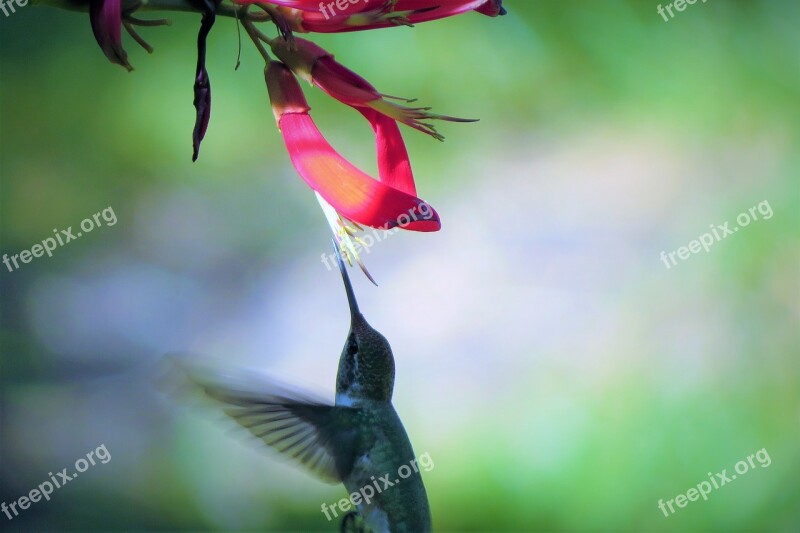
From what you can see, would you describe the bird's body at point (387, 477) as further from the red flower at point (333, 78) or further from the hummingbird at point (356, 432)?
the red flower at point (333, 78)

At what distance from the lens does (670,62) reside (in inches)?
71.0

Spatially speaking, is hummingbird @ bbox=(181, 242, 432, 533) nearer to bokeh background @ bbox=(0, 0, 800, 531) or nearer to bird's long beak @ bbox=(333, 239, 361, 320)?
bird's long beak @ bbox=(333, 239, 361, 320)

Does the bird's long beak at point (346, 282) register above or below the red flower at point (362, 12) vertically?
below

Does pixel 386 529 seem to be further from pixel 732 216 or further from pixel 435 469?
pixel 732 216

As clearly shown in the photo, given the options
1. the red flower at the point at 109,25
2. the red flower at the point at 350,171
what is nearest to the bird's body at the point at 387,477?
the red flower at the point at 350,171

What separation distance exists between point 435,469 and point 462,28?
35.0 inches

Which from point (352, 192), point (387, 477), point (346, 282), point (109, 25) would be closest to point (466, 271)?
point (387, 477)

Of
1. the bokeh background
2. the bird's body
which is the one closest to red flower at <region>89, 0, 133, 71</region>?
the bird's body

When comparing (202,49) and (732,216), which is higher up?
(202,49)

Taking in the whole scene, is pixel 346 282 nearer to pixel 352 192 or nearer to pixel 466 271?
pixel 352 192

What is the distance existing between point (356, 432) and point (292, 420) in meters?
0.07

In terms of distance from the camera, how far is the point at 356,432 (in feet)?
2.28

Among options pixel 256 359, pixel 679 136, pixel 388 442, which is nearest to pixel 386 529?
pixel 388 442

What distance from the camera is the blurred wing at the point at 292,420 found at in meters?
0.56
